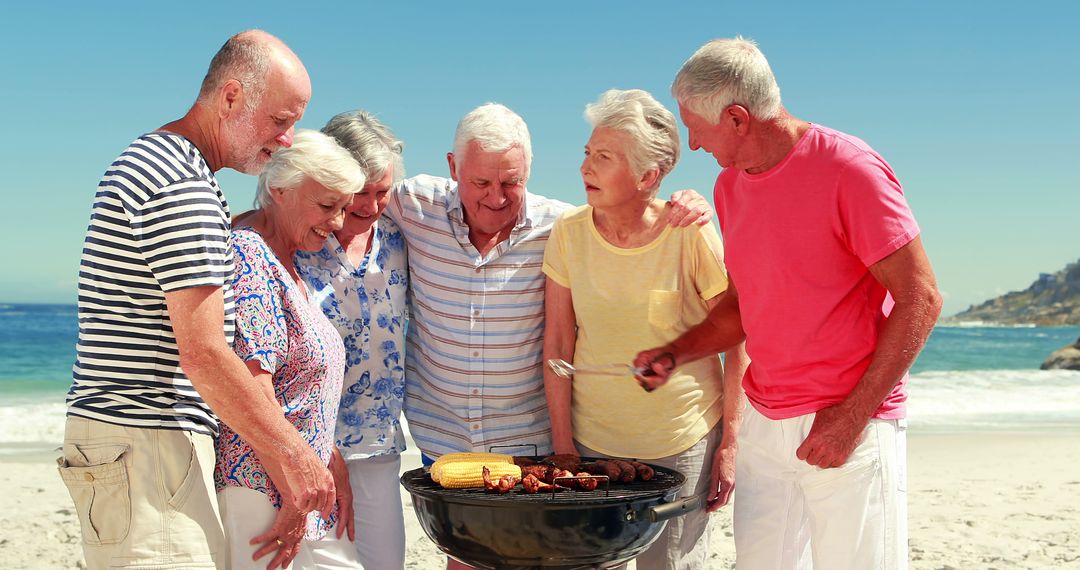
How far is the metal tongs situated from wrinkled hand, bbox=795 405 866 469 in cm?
67

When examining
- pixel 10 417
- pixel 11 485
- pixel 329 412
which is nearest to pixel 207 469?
pixel 329 412

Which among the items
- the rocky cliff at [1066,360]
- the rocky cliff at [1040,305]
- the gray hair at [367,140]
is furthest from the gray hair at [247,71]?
the rocky cliff at [1040,305]

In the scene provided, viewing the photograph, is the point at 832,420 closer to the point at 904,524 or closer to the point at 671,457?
the point at 904,524

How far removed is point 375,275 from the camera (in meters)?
3.36

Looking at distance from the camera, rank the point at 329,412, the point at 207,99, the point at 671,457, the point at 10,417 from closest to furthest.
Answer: the point at 207,99
the point at 329,412
the point at 671,457
the point at 10,417

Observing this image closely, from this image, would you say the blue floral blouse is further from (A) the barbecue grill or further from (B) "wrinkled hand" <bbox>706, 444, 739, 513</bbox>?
(B) "wrinkled hand" <bbox>706, 444, 739, 513</bbox>

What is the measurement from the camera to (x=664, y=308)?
3.20 meters

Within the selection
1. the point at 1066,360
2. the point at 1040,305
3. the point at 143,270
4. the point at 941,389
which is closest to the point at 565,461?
the point at 143,270

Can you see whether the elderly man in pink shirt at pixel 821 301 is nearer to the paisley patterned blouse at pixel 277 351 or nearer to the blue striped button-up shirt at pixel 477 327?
the blue striped button-up shirt at pixel 477 327

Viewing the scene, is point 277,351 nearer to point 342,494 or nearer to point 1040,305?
point 342,494

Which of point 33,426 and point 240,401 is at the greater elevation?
point 240,401

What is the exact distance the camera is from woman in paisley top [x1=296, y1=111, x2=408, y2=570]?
3232 millimetres

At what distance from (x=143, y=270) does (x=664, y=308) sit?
170 cm

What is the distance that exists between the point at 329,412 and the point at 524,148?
117cm
